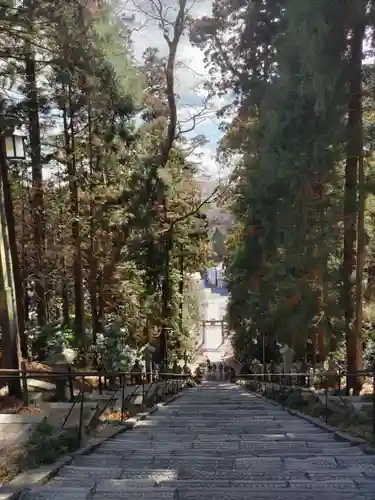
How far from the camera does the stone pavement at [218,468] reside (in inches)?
153

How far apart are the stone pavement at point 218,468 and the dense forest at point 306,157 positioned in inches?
162

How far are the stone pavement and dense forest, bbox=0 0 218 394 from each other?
4.02 meters

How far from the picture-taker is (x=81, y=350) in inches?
632

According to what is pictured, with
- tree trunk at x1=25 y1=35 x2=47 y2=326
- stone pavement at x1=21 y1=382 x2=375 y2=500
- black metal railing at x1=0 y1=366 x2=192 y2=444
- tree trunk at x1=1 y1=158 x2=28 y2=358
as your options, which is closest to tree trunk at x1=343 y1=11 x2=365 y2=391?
black metal railing at x1=0 y1=366 x2=192 y2=444

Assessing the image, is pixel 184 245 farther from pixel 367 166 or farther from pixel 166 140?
pixel 367 166

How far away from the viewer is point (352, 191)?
12.1 meters

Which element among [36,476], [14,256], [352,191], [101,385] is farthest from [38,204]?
[36,476]

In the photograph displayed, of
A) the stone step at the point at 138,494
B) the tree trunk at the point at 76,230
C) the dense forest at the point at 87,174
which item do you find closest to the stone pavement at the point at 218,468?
the stone step at the point at 138,494

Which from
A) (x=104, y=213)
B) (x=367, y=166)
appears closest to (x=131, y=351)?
(x=104, y=213)

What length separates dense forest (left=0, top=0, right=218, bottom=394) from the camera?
9.41 metres

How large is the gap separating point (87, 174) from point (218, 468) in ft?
41.1

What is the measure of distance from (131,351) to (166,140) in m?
6.85

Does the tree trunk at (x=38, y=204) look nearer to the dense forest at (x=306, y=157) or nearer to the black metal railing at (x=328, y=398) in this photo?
the dense forest at (x=306, y=157)

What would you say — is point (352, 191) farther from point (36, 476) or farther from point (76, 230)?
point (36, 476)
